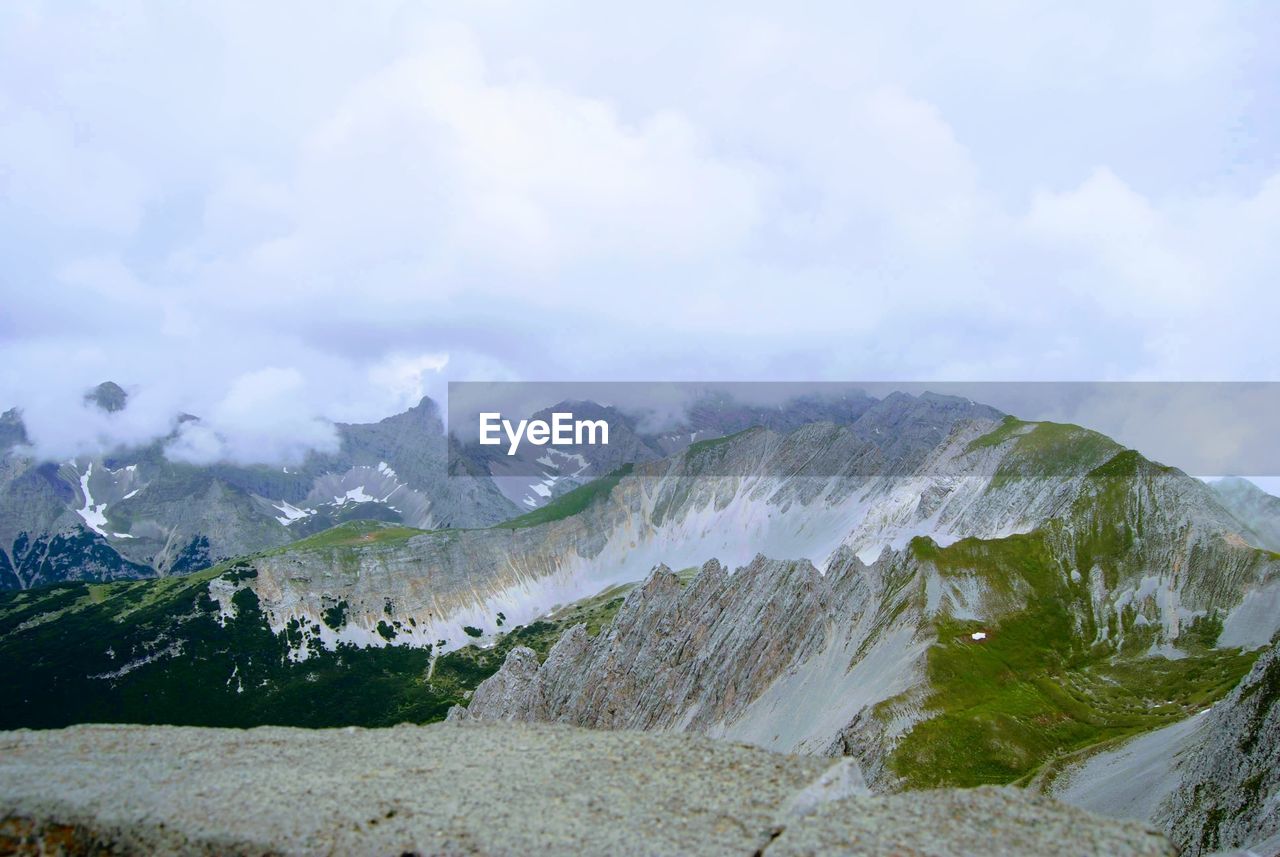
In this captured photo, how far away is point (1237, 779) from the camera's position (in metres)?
47.2

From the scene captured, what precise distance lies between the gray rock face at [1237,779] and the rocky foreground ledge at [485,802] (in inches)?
1110

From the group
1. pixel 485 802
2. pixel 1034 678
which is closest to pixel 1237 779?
pixel 485 802

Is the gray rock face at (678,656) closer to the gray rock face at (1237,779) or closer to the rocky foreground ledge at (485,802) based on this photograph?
the gray rock face at (1237,779)

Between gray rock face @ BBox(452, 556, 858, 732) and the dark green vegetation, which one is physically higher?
the dark green vegetation

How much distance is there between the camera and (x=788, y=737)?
10644 cm

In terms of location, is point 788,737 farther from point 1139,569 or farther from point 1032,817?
point 1032,817

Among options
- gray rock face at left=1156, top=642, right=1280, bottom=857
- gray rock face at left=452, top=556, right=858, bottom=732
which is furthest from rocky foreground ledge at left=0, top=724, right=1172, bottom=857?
gray rock face at left=452, top=556, right=858, bottom=732

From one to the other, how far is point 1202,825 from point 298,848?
4965 centimetres

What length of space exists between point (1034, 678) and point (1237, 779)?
56584 mm

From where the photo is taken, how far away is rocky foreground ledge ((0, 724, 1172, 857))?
22.5 m

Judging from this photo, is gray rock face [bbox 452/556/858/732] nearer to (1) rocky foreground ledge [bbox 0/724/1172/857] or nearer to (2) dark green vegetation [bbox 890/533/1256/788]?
(2) dark green vegetation [bbox 890/533/1256/788]

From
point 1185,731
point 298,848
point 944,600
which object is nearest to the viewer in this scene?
point 298,848

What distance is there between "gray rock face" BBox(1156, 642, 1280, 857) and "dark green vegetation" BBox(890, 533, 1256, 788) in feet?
79.3

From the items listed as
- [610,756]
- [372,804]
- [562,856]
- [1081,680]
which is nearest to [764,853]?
[562,856]
